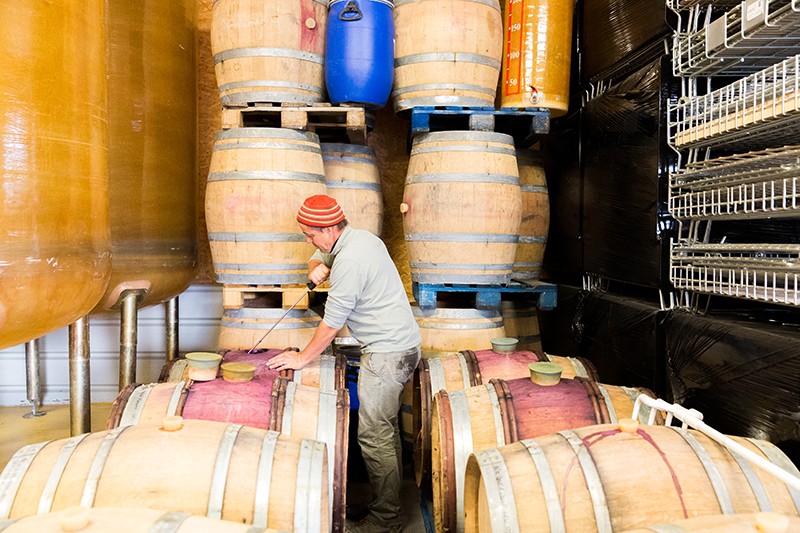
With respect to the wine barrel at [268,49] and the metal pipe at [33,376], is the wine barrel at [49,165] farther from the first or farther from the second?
the metal pipe at [33,376]

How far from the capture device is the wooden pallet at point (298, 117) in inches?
156

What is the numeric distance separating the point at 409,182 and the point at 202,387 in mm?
2041

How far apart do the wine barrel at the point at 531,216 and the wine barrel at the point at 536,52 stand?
557mm

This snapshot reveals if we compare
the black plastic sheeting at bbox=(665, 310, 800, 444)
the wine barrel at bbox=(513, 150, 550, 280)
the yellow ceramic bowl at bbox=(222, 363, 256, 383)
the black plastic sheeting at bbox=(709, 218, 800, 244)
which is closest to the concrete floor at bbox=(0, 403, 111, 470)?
the yellow ceramic bowl at bbox=(222, 363, 256, 383)

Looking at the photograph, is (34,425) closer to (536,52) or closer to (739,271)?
(536,52)

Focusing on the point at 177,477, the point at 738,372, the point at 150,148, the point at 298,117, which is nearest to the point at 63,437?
the point at 150,148

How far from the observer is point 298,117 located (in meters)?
3.96

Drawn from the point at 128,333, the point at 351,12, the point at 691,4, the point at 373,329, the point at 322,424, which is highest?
the point at 351,12

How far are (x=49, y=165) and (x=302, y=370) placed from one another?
1.51m

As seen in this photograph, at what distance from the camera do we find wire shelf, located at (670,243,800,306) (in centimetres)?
251

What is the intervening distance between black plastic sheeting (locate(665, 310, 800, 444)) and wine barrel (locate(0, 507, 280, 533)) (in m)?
2.08

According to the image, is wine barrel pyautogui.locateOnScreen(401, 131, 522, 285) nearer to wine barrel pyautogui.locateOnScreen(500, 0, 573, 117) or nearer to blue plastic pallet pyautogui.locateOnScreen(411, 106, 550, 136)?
blue plastic pallet pyautogui.locateOnScreen(411, 106, 550, 136)

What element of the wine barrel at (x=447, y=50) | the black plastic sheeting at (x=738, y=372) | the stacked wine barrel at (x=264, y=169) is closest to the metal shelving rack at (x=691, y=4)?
the wine barrel at (x=447, y=50)

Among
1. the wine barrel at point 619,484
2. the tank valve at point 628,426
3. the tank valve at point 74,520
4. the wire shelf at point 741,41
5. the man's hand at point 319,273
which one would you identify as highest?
the wire shelf at point 741,41
